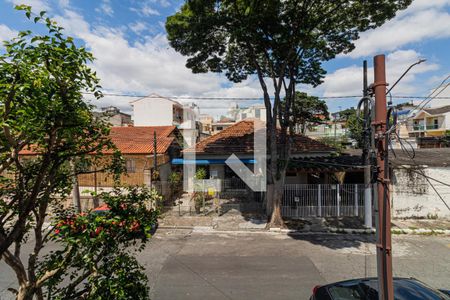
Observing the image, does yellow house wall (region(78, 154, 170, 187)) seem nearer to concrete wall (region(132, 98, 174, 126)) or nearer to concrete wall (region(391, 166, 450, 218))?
concrete wall (region(132, 98, 174, 126))

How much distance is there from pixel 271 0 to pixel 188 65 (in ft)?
16.9

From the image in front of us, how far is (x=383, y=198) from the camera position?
12.2 feet

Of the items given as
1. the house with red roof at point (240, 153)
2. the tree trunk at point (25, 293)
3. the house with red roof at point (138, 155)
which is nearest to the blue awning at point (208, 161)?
the house with red roof at point (240, 153)

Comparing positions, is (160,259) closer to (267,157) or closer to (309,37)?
(267,157)

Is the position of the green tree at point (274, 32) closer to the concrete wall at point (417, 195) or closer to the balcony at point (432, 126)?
the concrete wall at point (417, 195)

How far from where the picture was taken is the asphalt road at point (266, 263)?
6.51 m

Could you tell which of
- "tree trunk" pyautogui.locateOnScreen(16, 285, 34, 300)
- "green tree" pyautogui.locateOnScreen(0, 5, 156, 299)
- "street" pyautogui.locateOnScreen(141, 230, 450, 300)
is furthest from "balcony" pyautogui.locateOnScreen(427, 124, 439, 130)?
"tree trunk" pyautogui.locateOnScreen(16, 285, 34, 300)

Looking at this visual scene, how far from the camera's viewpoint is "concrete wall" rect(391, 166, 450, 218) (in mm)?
12594


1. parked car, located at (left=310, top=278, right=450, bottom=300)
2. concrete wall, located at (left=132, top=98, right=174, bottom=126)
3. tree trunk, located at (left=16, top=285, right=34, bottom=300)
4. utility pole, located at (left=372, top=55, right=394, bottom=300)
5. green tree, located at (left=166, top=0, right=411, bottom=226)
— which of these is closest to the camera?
tree trunk, located at (left=16, top=285, right=34, bottom=300)

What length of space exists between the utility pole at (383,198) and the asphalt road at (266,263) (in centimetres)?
292

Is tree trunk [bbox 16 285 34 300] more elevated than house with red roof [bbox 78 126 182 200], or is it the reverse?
house with red roof [bbox 78 126 182 200]

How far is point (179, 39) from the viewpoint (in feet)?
36.6

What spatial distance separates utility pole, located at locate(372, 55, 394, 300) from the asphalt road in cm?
292

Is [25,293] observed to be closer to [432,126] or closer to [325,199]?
[325,199]
